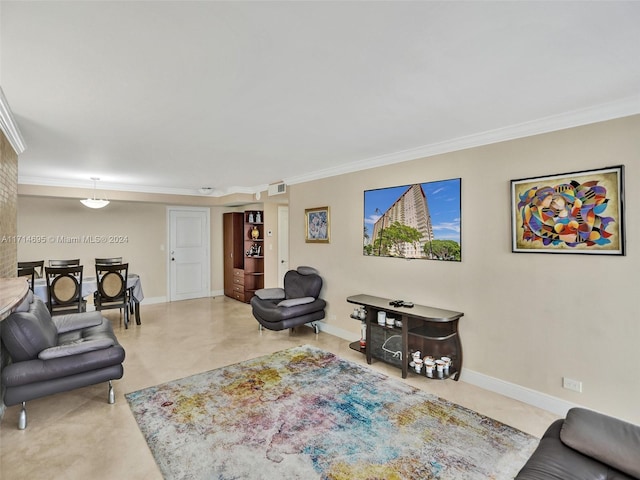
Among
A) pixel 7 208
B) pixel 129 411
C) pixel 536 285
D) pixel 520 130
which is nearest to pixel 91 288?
pixel 7 208

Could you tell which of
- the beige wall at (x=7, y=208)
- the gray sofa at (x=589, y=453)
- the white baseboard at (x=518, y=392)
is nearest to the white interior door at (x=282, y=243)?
the beige wall at (x=7, y=208)

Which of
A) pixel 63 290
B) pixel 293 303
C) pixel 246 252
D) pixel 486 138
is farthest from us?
pixel 246 252

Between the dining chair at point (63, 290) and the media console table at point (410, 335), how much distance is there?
393 cm

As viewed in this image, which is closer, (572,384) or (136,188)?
(572,384)

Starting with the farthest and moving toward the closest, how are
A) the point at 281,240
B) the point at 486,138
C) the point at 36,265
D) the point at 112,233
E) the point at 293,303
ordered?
the point at 281,240 → the point at 112,233 → the point at 36,265 → the point at 293,303 → the point at 486,138

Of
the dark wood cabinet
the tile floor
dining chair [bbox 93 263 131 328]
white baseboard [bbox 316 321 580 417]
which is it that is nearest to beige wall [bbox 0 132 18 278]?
the tile floor

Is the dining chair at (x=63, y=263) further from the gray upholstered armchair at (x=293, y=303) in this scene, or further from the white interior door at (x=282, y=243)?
the white interior door at (x=282, y=243)

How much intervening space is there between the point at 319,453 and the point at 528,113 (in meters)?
2.92

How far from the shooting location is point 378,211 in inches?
160

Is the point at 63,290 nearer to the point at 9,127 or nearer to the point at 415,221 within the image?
the point at 9,127

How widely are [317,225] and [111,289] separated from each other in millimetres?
3362

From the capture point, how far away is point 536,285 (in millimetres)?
2822

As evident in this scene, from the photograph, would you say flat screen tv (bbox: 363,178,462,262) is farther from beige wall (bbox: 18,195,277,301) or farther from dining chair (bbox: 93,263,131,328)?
dining chair (bbox: 93,263,131,328)

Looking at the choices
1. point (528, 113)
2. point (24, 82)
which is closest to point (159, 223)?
point (24, 82)
